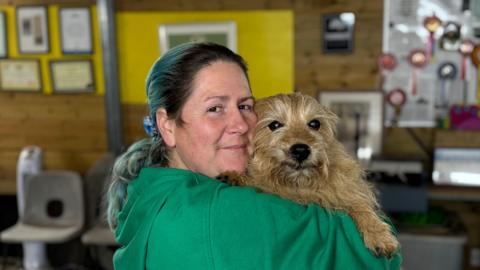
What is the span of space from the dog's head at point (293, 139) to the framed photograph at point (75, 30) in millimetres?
3366

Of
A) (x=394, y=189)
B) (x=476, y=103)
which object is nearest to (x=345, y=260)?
(x=394, y=189)

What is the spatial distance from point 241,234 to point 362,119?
3083 millimetres

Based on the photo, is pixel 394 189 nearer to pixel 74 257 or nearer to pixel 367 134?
pixel 367 134

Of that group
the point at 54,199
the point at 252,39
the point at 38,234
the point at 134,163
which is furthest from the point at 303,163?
the point at 54,199

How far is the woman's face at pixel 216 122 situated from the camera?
1.38 metres

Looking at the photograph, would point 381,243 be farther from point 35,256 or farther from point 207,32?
point 35,256

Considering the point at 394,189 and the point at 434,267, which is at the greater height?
the point at 394,189

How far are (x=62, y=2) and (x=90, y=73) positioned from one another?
0.64m

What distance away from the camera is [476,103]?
3.97m

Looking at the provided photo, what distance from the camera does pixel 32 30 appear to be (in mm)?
4625

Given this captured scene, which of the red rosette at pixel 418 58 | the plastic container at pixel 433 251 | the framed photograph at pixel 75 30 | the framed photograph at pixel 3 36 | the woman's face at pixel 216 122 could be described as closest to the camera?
the woman's face at pixel 216 122

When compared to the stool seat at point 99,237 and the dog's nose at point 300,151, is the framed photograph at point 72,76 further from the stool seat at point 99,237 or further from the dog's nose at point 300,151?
the dog's nose at point 300,151

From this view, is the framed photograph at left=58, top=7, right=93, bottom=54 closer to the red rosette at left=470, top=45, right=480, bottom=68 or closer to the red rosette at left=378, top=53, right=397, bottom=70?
the red rosette at left=378, top=53, right=397, bottom=70

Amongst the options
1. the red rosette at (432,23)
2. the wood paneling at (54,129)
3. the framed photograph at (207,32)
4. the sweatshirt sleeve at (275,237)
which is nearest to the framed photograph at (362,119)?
the red rosette at (432,23)
